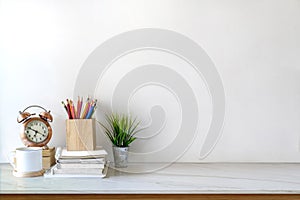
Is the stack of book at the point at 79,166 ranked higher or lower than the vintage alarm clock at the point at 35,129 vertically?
lower

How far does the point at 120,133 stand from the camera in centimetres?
140

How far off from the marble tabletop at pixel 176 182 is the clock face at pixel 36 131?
160 mm

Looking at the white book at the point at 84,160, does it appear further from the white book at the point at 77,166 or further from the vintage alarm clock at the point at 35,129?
the vintage alarm clock at the point at 35,129

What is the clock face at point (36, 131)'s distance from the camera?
4.54 feet

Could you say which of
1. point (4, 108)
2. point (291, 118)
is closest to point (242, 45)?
point (291, 118)

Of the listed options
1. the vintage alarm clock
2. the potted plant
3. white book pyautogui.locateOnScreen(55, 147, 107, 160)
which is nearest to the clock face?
the vintage alarm clock

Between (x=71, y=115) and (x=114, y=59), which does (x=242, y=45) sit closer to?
(x=114, y=59)

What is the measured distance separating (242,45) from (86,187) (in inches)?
36.9

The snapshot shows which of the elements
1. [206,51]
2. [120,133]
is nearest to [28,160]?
[120,133]

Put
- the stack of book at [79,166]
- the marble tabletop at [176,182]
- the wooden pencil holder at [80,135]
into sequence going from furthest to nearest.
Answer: the wooden pencil holder at [80,135] < the stack of book at [79,166] < the marble tabletop at [176,182]

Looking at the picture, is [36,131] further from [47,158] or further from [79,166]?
[79,166]

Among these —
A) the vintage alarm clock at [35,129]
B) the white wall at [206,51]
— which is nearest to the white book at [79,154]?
the vintage alarm clock at [35,129]

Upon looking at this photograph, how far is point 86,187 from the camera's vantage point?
1.10 meters

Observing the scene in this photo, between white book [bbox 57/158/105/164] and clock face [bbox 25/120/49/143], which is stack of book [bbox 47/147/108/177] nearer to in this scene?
white book [bbox 57/158/105/164]
